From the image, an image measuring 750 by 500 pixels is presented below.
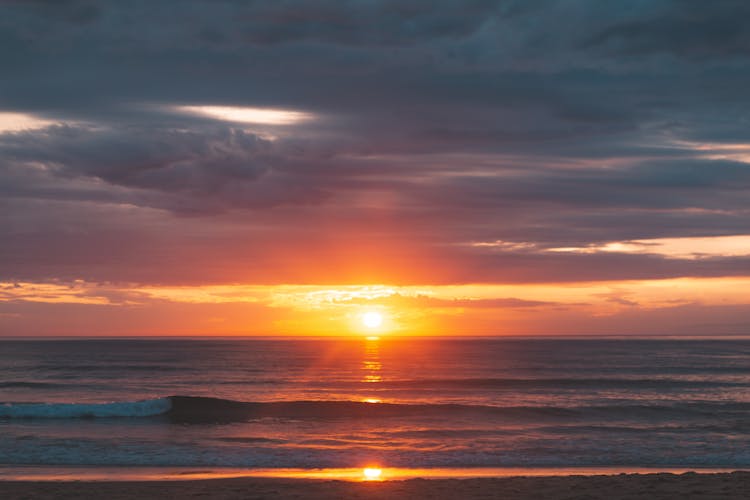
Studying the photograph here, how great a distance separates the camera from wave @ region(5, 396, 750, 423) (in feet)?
112

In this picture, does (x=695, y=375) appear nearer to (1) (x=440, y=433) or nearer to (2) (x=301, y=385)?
(2) (x=301, y=385)

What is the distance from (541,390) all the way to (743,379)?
65.7 feet

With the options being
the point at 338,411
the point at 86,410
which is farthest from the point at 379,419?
the point at 86,410

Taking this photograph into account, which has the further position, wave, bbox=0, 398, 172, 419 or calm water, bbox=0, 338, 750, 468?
wave, bbox=0, 398, 172, 419

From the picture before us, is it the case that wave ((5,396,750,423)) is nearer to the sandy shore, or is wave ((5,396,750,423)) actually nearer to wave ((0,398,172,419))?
wave ((0,398,172,419))

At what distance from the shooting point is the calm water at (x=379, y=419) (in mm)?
23172

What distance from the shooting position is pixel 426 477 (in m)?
19.5

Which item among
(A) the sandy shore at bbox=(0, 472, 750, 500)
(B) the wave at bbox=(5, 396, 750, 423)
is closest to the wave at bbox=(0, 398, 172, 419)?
(B) the wave at bbox=(5, 396, 750, 423)

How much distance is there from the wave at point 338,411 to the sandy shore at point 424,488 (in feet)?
50.9

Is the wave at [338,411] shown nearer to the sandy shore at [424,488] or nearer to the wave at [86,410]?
the wave at [86,410]

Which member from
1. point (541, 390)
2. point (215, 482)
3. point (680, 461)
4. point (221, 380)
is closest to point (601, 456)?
point (680, 461)

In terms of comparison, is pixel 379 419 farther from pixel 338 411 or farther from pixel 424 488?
pixel 424 488

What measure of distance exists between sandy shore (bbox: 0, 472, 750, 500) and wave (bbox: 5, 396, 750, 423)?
50.9 ft

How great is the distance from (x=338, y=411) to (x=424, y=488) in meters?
20.0
